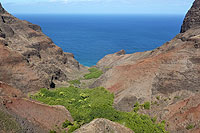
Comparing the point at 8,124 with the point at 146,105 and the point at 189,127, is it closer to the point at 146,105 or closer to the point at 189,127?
the point at 189,127

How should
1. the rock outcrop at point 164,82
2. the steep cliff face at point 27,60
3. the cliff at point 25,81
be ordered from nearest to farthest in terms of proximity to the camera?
the cliff at point 25,81, the rock outcrop at point 164,82, the steep cliff face at point 27,60

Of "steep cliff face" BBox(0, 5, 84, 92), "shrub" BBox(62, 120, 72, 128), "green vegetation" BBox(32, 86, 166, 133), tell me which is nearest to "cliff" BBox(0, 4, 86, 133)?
"steep cliff face" BBox(0, 5, 84, 92)

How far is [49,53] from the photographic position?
6294cm

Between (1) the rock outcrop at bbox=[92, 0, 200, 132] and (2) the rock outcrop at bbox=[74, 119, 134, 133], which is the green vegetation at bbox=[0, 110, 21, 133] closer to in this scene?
(2) the rock outcrop at bbox=[74, 119, 134, 133]

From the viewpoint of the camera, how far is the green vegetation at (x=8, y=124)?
15.8m

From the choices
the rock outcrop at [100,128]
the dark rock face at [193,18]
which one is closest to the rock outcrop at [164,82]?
the rock outcrop at [100,128]

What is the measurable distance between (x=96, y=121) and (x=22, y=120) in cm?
745

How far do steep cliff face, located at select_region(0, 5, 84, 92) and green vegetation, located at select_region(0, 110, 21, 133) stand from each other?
15.7m

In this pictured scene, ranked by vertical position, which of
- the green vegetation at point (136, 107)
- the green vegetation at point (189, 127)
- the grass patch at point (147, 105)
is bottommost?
the green vegetation at point (136, 107)

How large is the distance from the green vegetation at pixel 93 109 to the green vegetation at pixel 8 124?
6.12m

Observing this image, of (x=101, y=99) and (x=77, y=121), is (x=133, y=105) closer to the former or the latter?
(x=101, y=99)

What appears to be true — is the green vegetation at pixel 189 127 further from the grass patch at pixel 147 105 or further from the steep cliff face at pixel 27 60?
the steep cliff face at pixel 27 60

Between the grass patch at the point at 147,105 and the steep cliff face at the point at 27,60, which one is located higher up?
the steep cliff face at the point at 27,60

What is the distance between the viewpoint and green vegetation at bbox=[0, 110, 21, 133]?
624 inches
